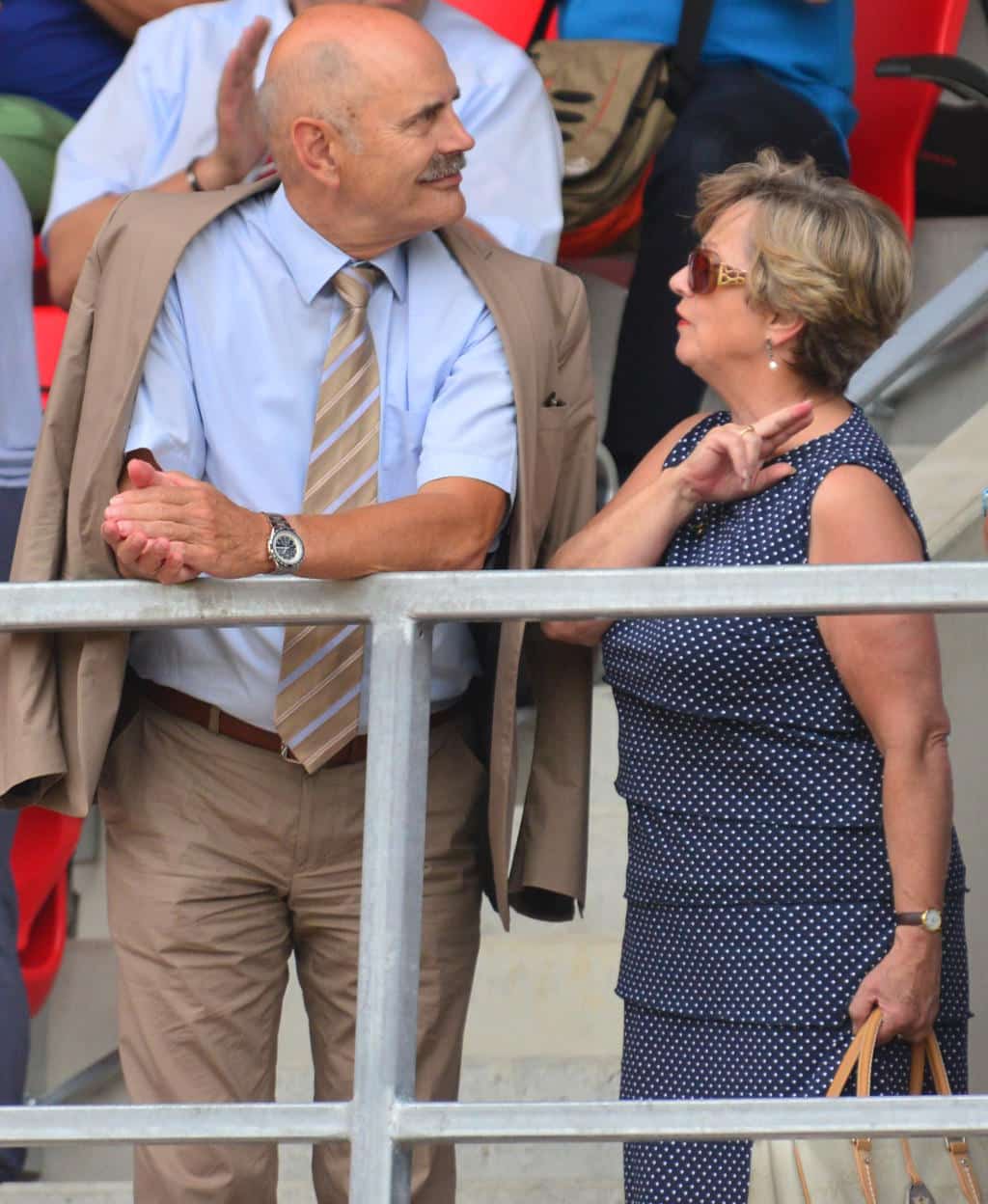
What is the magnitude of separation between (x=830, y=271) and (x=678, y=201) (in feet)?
5.07

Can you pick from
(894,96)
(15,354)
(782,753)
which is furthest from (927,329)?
(782,753)

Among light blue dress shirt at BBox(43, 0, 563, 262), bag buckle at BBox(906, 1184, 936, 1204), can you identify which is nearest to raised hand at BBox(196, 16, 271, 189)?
light blue dress shirt at BBox(43, 0, 563, 262)

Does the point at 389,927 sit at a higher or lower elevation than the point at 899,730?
lower

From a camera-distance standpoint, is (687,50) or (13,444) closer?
(13,444)

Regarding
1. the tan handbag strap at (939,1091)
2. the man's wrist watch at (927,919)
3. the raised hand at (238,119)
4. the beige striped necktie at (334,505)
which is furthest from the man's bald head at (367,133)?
the tan handbag strap at (939,1091)

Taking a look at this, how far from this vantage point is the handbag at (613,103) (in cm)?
394

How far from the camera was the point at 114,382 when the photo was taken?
7.64ft

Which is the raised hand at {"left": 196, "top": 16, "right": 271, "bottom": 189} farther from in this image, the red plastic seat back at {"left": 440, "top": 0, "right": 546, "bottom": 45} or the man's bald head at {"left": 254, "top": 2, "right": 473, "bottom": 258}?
the red plastic seat back at {"left": 440, "top": 0, "right": 546, "bottom": 45}

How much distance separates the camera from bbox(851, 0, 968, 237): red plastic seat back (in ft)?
15.2

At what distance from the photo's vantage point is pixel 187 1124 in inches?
70.4

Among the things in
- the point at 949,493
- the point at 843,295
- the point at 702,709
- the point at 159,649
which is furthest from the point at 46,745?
the point at 949,493

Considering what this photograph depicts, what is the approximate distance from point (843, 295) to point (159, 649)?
2.88 ft

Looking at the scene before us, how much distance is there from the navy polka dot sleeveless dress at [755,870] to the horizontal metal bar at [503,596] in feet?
1.65

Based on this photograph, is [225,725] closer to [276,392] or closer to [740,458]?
[276,392]
